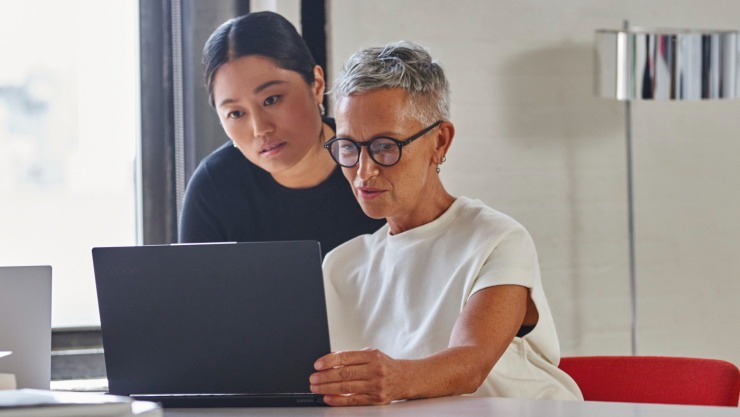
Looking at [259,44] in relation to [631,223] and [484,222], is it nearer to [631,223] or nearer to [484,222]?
[484,222]

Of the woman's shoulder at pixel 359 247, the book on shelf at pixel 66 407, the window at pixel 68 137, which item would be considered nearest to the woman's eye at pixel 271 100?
the window at pixel 68 137

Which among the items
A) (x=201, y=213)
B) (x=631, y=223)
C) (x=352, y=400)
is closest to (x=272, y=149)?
(x=201, y=213)

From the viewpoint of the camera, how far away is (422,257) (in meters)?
2.26

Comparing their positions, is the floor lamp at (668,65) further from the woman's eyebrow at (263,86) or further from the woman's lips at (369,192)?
the woman's lips at (369,192)

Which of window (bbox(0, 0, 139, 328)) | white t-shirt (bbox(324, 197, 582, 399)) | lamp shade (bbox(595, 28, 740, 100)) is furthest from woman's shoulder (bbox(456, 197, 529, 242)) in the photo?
window (bbox(0, 0, 139, 328))

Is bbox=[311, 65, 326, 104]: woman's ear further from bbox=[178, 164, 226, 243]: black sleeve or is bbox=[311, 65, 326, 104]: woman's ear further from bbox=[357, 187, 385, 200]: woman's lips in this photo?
bbox=[357, 187, 385, 200]: woman's lips

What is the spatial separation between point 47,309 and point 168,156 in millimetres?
1725

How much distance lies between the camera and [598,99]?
3848mm

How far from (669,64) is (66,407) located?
270 centimetres

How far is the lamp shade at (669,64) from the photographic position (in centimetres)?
348

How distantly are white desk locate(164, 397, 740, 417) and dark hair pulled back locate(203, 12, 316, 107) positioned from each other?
1.61 m

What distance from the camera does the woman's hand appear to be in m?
1.67

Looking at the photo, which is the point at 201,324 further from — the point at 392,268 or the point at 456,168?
the point at 456,168

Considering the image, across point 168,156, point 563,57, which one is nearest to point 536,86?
point 563,57
